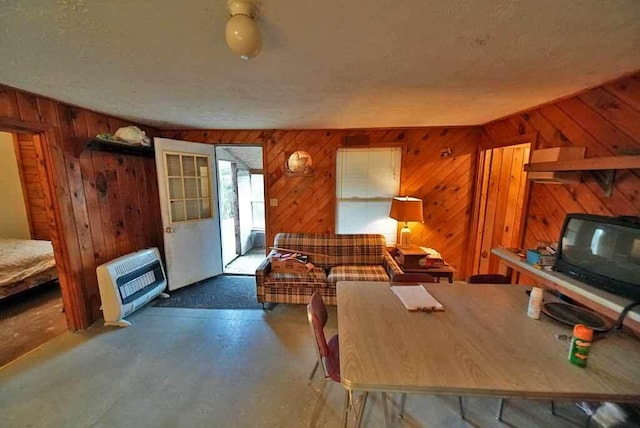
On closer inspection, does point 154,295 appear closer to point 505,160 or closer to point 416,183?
point 416,183

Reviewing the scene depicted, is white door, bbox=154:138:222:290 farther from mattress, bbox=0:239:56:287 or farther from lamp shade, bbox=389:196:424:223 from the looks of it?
lamp shade, bbox=389:196:424:223

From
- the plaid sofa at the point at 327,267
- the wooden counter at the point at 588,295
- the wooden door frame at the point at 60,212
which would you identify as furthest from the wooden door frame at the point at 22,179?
the wooden counter at the point at 588,295

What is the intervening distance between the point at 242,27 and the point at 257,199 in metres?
4.56

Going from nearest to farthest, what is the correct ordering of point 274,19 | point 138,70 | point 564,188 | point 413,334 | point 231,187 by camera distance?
point 274,19
point 413,334
point 138,70
point 564,188
point 231,187

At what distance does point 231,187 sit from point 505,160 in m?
4.55

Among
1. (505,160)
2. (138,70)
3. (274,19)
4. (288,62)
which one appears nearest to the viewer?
(274,19)

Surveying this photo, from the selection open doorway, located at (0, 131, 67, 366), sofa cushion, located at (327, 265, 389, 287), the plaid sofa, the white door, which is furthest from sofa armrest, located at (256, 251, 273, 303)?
open doorway, located at (0, 131, 67, 366)

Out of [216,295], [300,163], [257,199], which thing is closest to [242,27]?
[300,163]

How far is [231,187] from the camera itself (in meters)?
4.85

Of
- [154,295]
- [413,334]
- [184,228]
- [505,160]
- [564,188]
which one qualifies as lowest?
[154,295]

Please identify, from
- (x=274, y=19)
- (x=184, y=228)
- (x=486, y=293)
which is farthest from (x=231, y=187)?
(x=486, y=293)

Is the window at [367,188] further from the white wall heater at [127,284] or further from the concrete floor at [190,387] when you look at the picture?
the white wall heater at [127,284]

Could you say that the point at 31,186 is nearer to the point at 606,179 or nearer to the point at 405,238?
the point at 405,238

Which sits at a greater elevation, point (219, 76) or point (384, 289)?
point (219, 76)
